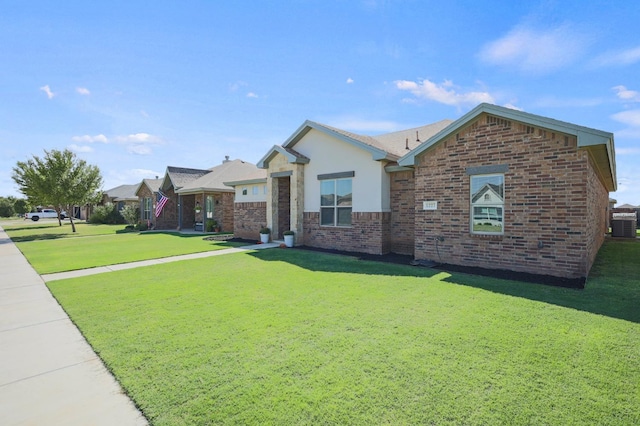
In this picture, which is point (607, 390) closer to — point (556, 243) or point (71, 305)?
point (556, 243)

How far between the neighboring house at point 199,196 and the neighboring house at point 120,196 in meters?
15.5

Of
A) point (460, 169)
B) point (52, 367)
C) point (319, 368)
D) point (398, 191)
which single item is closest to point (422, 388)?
point (319, 368)

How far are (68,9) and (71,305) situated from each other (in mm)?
8325

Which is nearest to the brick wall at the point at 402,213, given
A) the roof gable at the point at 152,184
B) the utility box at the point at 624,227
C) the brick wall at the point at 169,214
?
the utility box at the point at 624,227

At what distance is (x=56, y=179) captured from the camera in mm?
23266

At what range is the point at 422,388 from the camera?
309 cm

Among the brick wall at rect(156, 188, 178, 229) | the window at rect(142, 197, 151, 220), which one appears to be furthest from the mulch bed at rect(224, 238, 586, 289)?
the window at rect(142, 197, 151, 220)

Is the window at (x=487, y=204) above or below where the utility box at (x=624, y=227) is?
above

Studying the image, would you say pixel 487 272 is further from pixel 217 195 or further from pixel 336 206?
pixel 217 195

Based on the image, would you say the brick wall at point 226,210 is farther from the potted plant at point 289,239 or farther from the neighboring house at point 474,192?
the neighboring house at point 474,192

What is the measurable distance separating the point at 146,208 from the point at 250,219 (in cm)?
1672

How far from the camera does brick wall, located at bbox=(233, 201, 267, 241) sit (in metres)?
17.1

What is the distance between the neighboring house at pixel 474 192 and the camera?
747cm

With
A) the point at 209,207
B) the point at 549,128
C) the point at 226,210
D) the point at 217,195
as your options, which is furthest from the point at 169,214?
the point at 549,128
